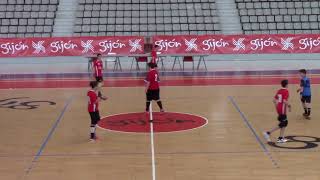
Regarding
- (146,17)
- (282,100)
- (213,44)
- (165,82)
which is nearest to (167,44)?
(213,44)

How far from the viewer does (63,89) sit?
63.2 feet

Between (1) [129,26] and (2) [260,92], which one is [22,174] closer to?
(2) [260,92]

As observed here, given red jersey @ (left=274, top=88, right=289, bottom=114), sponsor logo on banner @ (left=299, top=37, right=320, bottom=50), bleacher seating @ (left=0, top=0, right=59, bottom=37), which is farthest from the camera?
bleacher seating @ (left=0, top=0, right=59, bottom=37)

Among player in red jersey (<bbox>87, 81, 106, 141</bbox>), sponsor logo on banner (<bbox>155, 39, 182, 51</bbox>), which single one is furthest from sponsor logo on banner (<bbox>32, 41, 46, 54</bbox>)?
player in red jersey (<bbox>87, 81, 106, 141</bbox>)

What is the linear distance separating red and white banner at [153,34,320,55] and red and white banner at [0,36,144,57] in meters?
1.38

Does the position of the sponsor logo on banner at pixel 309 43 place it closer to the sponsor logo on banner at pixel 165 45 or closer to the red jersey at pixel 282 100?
the sponsor logo on banner at pixel 165 45

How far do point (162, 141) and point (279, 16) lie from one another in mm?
21252

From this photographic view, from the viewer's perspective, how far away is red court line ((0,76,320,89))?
20172mm

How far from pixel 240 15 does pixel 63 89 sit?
14.9 metres

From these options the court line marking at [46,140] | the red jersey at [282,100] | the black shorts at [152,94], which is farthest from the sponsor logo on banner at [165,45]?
the red jersey at [282,100]

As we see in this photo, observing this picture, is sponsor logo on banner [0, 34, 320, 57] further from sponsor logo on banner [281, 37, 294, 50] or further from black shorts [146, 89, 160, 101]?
black shorts [146, 89, 160, 101]

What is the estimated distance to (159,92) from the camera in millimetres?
16297

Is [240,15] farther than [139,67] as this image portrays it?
Yes

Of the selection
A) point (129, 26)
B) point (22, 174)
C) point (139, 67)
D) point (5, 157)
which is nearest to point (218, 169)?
point (22, 174)
